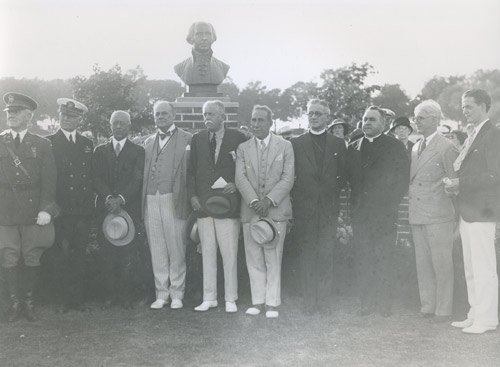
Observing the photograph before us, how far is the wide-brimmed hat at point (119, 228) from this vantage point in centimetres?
584

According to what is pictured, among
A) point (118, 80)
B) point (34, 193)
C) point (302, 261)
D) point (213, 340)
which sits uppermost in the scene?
point (118, 80)

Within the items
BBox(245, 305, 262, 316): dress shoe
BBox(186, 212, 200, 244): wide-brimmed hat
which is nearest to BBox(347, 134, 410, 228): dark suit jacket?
BBox(245, 305, 262, 316): dress shoe

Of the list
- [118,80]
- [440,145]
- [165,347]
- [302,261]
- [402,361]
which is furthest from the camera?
[118,80]

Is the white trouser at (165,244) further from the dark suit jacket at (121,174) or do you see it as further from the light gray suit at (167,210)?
the dark suit jacket at (121,174)

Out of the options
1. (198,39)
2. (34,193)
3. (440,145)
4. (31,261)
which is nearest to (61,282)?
(31,261)

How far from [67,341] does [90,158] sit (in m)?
2.08

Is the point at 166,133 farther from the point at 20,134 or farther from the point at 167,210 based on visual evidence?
the point at 20,134

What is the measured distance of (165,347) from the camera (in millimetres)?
4625

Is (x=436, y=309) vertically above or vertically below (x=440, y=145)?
below

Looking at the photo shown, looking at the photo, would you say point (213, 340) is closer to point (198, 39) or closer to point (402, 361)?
point (402, 361)

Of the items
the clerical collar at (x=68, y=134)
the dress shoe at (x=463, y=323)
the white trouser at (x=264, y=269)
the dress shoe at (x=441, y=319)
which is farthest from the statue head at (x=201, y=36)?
the dress shoe at (x=463, y=323)

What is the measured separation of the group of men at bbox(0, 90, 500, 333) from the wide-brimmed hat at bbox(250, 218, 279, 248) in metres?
0.02

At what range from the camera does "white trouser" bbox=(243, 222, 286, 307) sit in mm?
5617

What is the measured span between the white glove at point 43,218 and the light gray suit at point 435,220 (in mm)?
3538
